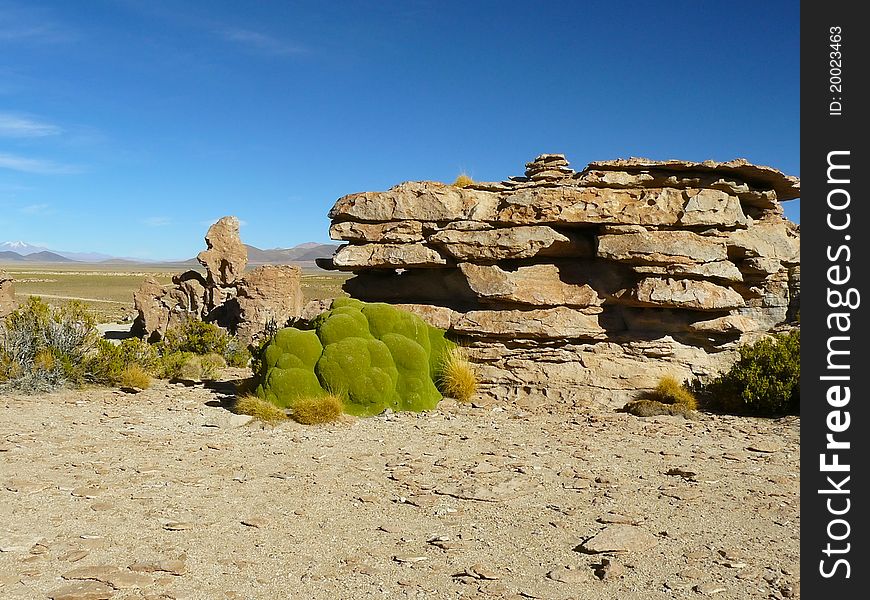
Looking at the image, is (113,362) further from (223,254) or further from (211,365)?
(223,254)

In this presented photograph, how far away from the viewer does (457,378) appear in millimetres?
12109

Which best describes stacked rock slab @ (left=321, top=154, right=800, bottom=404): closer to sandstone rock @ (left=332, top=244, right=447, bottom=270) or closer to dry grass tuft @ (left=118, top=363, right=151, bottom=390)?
sandstone rock @ (left=332, top=244, right=447, bottom=270)

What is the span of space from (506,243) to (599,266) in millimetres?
1954

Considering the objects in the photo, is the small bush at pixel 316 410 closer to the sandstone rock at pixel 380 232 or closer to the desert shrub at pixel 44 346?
the sandstone rock at pixel 380 232

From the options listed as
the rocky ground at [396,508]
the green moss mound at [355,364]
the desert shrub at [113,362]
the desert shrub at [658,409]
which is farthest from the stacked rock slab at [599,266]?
the desert shrub at [113,362]

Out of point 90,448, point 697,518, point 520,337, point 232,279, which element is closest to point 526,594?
point 697,518

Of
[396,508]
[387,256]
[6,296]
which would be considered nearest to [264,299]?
[6,296]

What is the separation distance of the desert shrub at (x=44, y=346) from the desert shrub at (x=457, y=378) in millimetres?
6902

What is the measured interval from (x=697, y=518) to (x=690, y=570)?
125 centimetres

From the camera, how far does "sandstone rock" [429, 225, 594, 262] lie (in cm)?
1248

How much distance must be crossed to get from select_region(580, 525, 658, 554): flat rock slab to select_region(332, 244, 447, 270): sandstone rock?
7.60 metres

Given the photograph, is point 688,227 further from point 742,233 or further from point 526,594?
point 526,594

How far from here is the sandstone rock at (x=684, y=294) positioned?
12.0 metres

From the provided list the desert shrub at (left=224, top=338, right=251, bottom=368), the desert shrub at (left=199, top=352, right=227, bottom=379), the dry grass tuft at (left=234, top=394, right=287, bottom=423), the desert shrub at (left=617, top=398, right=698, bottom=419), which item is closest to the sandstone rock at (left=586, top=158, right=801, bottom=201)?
the desert shrub at (left=617, top=398, right=698, bottom=419)
